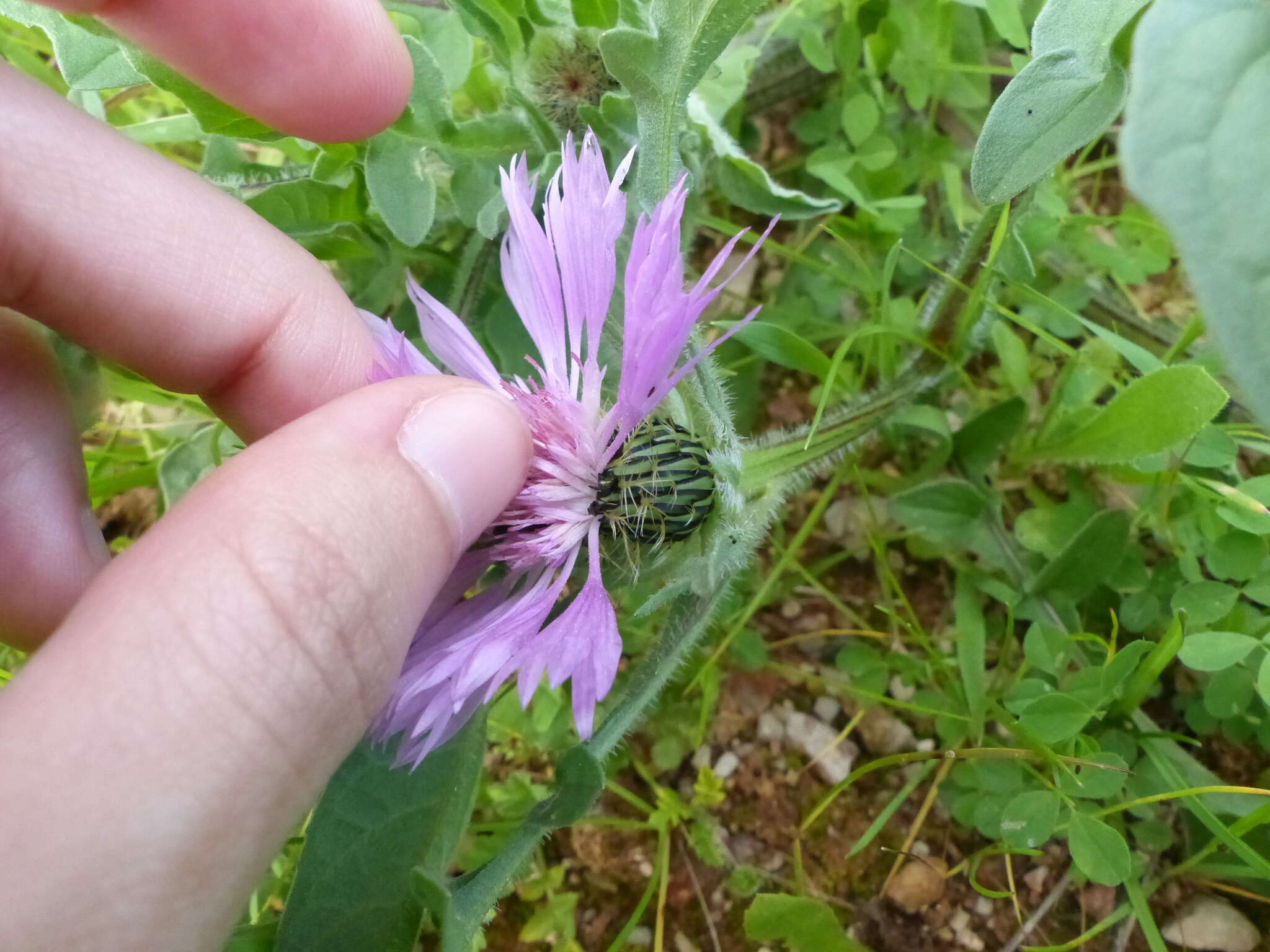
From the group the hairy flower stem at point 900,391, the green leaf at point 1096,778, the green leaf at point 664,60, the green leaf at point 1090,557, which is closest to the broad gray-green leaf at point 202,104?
the green leaf at point 664,60

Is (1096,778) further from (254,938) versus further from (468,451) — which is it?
(254,938)

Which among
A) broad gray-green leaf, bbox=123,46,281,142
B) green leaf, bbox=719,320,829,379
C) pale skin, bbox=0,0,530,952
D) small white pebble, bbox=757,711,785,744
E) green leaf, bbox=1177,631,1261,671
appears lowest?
small white pebble, bbox=757,711,785,744

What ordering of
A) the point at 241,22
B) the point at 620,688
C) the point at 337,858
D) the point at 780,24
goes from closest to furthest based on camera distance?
the point at 337,858
the point at 241,22
the point at 620,688
the point at 780,24

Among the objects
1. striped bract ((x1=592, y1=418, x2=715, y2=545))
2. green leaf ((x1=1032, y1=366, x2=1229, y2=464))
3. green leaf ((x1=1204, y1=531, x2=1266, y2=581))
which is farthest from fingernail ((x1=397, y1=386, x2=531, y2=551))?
green leaf ((x1=1204, y1=531, x2=1266, y2=581))

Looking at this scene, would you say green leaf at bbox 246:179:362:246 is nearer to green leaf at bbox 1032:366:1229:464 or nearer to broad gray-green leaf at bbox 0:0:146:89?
broad gray-green leaf at bbox 0:0:146:89

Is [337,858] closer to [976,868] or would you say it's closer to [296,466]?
[296,466]

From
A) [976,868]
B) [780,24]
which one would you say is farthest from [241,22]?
[976,868]
